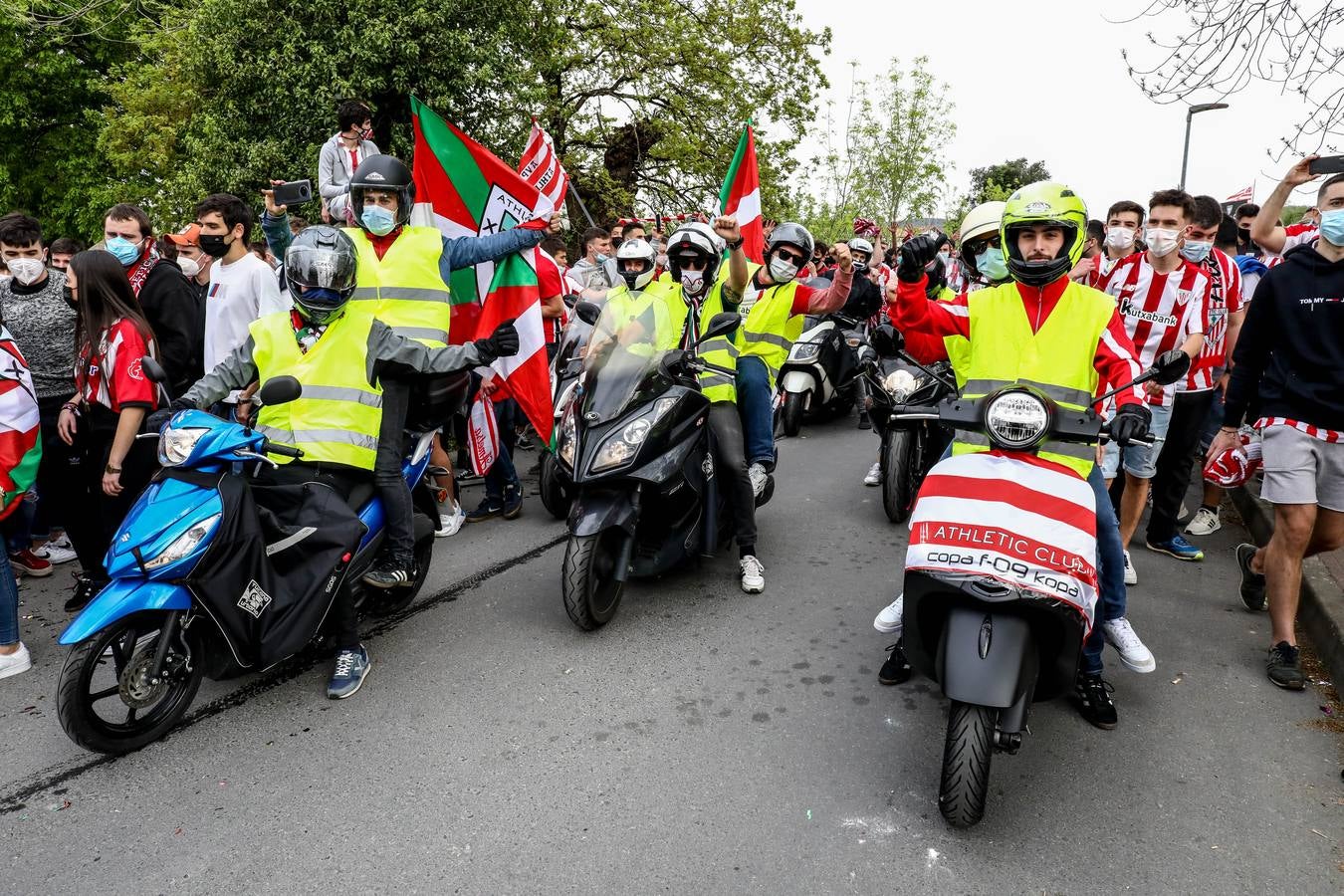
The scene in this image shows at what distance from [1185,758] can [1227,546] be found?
331 centimetres

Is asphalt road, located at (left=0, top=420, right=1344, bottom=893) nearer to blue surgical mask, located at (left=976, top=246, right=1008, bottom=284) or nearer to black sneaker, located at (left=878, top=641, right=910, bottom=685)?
black sneaker, located at (left=878, top=641, right=910, bottom=685)

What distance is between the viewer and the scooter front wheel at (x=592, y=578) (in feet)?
13.6

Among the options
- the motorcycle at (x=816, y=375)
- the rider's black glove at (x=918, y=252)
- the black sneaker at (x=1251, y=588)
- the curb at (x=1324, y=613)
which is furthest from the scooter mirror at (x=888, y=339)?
the motorcycle at (x=816, y=375)

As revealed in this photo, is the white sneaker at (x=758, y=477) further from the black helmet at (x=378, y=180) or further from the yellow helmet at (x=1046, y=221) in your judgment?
the black helmet at (x=378, y=180)

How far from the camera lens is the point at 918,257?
3.27 metres

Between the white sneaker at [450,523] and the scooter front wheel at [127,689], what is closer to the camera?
the scooter front wheel at [127,689]

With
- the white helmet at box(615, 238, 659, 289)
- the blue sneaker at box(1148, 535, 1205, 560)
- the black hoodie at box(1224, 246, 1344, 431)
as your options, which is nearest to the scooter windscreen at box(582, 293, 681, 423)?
the white helmet at box(615, 238, 659, 289)

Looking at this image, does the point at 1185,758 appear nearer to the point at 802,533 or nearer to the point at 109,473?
the point at 802,533

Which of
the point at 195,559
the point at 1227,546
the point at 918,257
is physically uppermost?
the point at 918,257

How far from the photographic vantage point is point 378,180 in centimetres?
448

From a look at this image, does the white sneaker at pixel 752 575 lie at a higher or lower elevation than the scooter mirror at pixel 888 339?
lower

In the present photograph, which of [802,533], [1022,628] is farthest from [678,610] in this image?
[1022,628]

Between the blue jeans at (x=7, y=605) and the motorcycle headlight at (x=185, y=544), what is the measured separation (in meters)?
1.41

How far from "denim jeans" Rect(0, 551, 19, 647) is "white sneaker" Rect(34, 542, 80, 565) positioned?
176 centimetres
